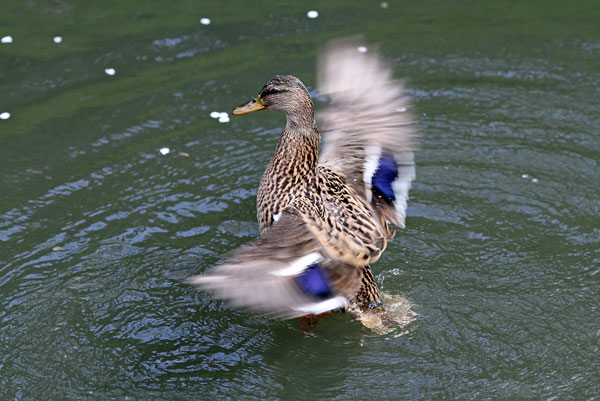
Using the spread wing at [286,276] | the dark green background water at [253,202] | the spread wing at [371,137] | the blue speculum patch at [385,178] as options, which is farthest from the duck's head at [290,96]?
the dark green background water at [253,202]

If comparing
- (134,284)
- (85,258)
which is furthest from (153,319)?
(85,258)

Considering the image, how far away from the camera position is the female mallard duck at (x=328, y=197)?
382 cm

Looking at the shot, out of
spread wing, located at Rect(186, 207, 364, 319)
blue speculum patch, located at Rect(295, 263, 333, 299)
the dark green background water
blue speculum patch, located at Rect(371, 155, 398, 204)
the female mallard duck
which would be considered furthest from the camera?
blue speculum patch, located at Rect(371, 155, 398, 204)

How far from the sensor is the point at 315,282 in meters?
4.03

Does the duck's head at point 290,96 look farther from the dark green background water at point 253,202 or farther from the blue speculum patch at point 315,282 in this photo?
the blue speculum patch at point 315,282

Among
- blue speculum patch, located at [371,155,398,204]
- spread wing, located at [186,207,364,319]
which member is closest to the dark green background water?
blue speculum patch, located at [371,155,398,204]

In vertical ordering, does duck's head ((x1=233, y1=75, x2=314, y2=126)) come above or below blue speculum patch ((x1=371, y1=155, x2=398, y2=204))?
above

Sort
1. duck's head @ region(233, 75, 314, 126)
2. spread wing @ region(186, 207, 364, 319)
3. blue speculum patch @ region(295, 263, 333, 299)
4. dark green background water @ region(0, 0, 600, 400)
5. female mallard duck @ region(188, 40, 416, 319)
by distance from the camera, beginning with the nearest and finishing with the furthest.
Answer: spread wing @ region(186, 207, 364, 319) < female mallard duck @ region(188, 40, 416, 319) < blue speculum patch @ region(295, 263, 333, 299) < dark green background water @ region(0, 0, 600, 400) < duck's head @ region(233, 75, 314, 126)

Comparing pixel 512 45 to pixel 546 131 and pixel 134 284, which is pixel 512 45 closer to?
pixel 546 131

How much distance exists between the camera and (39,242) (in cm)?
569

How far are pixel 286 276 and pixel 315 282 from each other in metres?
0.23

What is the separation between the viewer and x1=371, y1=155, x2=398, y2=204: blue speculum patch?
536 centimetres

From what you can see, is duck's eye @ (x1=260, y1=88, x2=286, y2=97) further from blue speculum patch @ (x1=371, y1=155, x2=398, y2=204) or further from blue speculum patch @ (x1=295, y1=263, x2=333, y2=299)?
blue speculum patch @ (x1=295, y1=263, x2=333, y2=299)

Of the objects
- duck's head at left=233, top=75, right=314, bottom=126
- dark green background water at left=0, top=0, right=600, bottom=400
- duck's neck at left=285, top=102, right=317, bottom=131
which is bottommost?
dark green background water at left=0, top=0, right=600, bottom=400
